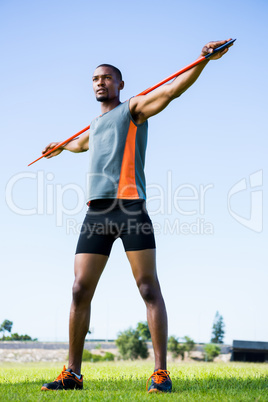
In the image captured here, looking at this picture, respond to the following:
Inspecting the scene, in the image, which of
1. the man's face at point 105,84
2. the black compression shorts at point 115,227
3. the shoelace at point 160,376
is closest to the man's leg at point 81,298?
the black compression shorts at point 115,227

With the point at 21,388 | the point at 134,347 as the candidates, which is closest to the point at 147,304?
the point at 21,388

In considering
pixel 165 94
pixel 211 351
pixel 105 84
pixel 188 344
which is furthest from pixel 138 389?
pixel 188 344

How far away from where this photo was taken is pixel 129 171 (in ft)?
13.5

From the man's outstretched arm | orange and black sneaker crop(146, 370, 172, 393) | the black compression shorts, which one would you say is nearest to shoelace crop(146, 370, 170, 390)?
orange and black sneaker crop(146, 370, 172, 393)

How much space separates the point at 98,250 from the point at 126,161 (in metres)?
0.85

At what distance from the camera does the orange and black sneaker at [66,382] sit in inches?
153

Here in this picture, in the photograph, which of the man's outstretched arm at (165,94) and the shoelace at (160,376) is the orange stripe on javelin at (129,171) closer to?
the man's outstretched arm at (165,94)

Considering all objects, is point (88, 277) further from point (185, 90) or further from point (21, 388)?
point (185, 90)

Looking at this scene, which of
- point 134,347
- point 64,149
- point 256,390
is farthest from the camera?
point 134,347

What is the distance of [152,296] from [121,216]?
2.46 feet

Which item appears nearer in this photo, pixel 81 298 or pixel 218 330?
pixel 81 298

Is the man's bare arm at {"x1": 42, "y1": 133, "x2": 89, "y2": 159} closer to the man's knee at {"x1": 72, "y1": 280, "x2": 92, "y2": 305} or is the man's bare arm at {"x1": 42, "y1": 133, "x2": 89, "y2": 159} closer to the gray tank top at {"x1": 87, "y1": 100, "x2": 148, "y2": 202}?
the gray tank top at {"x1": 87, "y1": 100, "x2": 148, "y2": 202}

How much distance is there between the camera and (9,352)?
44.6 meters

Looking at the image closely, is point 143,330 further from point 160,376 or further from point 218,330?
point 160,376
